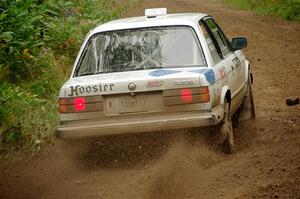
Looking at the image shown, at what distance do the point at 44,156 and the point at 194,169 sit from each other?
216cm

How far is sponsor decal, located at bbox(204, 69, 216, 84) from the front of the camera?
625 centimetres

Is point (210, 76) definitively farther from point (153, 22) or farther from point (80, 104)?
point (80, 104)

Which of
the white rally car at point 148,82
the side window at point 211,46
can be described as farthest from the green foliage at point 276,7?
the white rally car at point 148,82

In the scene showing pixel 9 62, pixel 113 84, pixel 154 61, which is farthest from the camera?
pixel 9 62

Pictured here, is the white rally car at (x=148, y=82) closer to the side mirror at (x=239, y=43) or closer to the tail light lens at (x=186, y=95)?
the tail light lens at (x=186, y=95)

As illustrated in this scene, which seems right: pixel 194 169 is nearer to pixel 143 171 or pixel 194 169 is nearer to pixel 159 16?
pixel 143 171

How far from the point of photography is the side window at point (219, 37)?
25.2ft

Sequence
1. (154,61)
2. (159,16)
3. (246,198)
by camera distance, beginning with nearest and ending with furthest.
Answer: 1. (246,198)
2. (154,61)
3. (159,16)

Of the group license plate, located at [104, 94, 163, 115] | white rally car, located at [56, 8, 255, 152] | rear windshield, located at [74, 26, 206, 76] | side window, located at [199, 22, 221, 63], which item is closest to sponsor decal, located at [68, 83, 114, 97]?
white rally car, located at [56, 8, 255, 152]

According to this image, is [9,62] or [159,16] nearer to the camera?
[159,16]

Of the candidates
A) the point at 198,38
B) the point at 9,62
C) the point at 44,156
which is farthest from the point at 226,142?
the point at 9,62

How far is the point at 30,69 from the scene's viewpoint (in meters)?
9.99

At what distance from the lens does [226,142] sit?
269 inches

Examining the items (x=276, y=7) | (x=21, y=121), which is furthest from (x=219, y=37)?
(x=276, y=7)
